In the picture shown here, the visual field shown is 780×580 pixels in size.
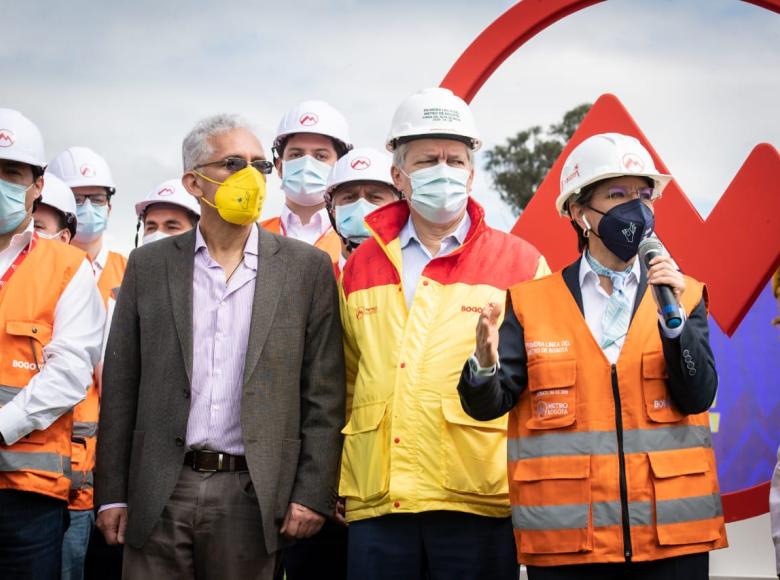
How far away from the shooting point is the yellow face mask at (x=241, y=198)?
4.09 m

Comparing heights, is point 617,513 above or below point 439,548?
above

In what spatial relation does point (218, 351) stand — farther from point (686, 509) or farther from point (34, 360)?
point (686, 509)

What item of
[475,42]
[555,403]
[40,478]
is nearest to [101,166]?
[475,42]

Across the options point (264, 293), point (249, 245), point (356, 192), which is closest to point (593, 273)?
point (264, 293)

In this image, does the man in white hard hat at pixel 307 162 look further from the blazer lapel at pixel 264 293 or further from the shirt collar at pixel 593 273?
the shirt collar at pixel 593 273

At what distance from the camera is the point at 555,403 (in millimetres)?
3537

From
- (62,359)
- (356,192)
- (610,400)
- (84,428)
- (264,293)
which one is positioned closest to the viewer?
(610,400)

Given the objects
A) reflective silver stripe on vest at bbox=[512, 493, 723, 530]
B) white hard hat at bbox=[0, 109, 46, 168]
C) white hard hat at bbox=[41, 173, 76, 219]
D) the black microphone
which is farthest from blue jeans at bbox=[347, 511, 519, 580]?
white hard hat at bbox=[41, 173, 76, 219]

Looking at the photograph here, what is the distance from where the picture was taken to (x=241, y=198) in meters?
4.09

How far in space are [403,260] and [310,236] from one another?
1.94 meters

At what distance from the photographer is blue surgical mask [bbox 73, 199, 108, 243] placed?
6461 millimetres

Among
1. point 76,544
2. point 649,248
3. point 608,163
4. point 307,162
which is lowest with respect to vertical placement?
point 76,544

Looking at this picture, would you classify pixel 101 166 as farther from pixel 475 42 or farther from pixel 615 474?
pixel 615 474

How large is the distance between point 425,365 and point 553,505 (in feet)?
2.47
